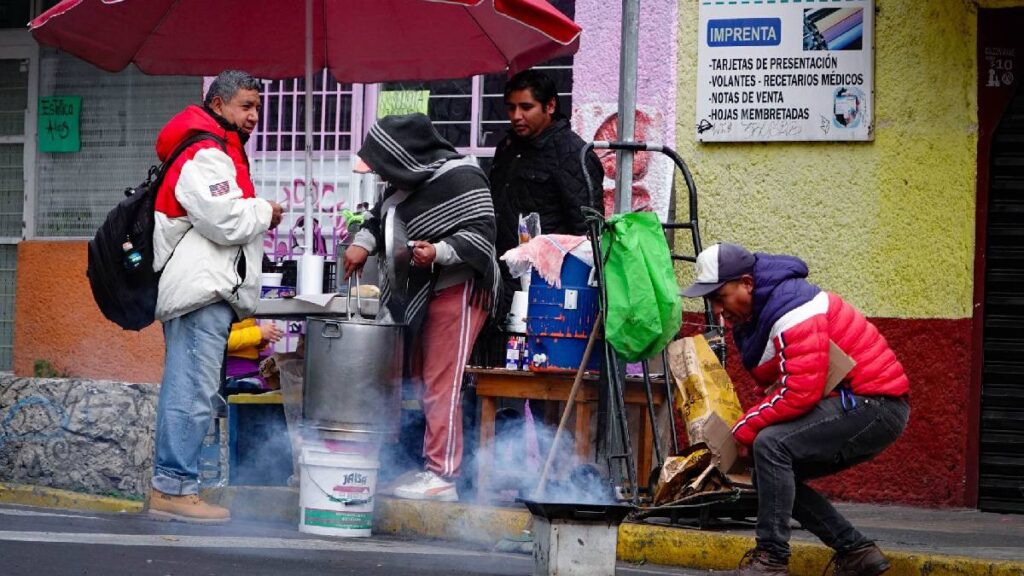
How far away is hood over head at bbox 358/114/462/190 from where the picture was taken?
725 centimetres

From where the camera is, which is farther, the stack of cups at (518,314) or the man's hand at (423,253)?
the stack of cups at (518,314)

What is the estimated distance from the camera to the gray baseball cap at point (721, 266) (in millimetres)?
5973

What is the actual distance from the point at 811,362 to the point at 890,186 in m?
3.23

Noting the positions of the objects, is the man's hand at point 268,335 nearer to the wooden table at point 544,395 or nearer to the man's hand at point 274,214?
the man's hand at point 274,214

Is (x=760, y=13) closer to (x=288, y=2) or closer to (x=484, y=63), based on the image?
(x=484, y=63)

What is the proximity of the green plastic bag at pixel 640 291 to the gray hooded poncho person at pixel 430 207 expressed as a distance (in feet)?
2.42

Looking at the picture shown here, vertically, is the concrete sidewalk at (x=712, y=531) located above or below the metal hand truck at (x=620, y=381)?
below

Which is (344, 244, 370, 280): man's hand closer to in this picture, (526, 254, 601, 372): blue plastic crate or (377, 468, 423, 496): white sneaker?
(526, 254, 601, 372): blue plastic crate

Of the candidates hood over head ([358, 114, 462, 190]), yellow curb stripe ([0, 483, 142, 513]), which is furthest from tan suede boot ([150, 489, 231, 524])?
hood over head ([358, 114, 462, 190])

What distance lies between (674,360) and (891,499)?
2.20 metres

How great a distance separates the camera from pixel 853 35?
8.80m

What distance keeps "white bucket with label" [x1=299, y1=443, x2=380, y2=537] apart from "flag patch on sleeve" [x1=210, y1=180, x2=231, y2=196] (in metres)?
1.26

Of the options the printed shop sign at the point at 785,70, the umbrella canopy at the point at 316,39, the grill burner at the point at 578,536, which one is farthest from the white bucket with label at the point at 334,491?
the printed shop sign at the point at 785,70

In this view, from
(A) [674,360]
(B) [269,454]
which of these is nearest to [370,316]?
(B) [269,454]
